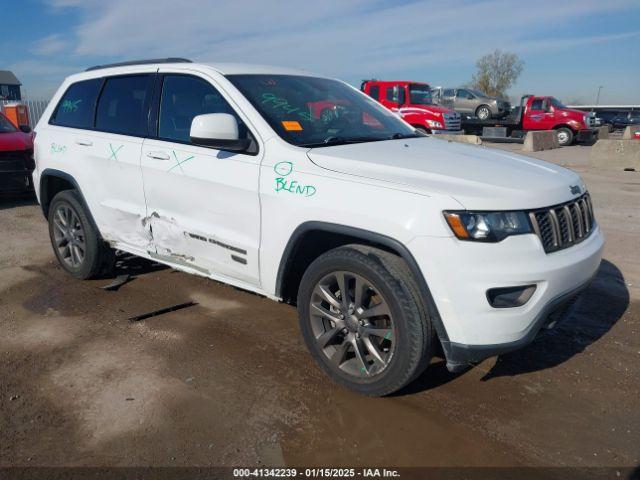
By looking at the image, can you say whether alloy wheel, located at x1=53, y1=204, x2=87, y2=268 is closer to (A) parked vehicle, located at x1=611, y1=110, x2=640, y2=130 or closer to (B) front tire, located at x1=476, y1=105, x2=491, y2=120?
(B) front tire, located at x1=476, y1=105, x2=491, y2=120

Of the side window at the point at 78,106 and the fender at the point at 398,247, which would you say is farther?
the side window at the point at 78,106

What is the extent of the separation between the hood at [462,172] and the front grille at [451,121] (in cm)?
1581

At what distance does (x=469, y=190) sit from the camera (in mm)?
2711

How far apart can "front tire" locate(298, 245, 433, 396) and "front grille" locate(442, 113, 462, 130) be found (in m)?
16.6

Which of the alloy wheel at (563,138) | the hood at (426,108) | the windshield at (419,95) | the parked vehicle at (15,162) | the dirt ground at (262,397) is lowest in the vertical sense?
the dirt ground at (262,397)

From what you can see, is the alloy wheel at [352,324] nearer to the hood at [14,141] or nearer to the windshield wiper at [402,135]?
the windshield wiper at [402,135]

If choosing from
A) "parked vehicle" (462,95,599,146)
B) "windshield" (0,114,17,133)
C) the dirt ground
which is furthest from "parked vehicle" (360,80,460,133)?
the dirt ground

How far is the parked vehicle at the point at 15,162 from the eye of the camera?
8.59 metres

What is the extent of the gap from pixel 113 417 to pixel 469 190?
7.43ft

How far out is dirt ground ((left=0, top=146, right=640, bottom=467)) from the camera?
8.86 ft

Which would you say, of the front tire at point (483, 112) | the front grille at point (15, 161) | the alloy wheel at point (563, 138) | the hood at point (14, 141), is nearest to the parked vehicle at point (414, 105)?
the front tire at point (483, 112)

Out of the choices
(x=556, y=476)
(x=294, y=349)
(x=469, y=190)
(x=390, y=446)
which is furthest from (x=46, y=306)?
(x=556, y=476)

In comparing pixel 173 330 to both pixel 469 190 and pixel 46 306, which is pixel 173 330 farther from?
pixel 469 190

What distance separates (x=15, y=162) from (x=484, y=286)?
8.49m
